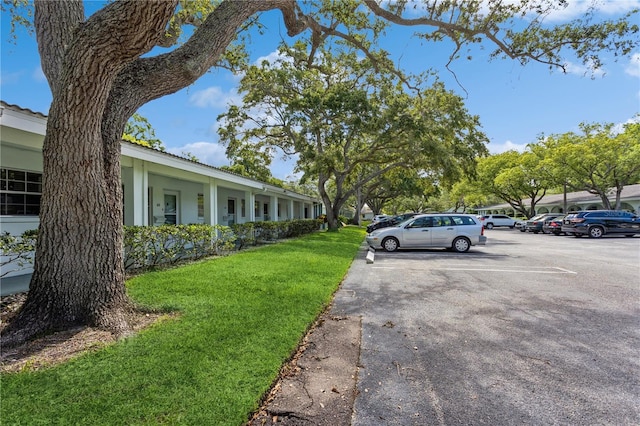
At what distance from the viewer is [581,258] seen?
1130 cm

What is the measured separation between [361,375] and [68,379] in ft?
8.56

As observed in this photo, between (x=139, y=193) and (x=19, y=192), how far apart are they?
276 cm

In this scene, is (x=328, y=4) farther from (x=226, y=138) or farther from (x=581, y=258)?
(x=226, y=138)

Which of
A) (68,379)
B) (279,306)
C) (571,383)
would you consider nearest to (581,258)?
(571,383)

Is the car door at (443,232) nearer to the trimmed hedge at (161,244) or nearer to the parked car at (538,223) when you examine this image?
the trimmed hedge at (161,244)

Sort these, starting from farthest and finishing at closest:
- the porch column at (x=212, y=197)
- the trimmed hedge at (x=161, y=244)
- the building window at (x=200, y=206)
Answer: the building window at (x=200, y=206)
the porch column at (x=212, y=197)
the trimmed hedge at (x=161, y=244)

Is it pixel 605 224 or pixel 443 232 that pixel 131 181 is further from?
pixel 605 224

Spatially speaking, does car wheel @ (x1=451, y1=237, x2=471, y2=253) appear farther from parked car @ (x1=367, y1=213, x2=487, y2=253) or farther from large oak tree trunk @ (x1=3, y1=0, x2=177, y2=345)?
large oak tree trunk @ (x1=3, y1=0, x2=177, y2=345)

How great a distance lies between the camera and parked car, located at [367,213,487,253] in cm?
1316

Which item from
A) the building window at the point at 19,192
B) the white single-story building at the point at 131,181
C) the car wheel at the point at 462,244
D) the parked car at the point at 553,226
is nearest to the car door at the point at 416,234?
the car wheel at the point at 462,244

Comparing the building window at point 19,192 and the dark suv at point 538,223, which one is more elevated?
the building window at point 19,192

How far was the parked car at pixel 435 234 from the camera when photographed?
13.2 meters

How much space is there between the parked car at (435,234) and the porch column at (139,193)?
840 cm

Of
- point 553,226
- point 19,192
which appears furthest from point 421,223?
point 553,226
